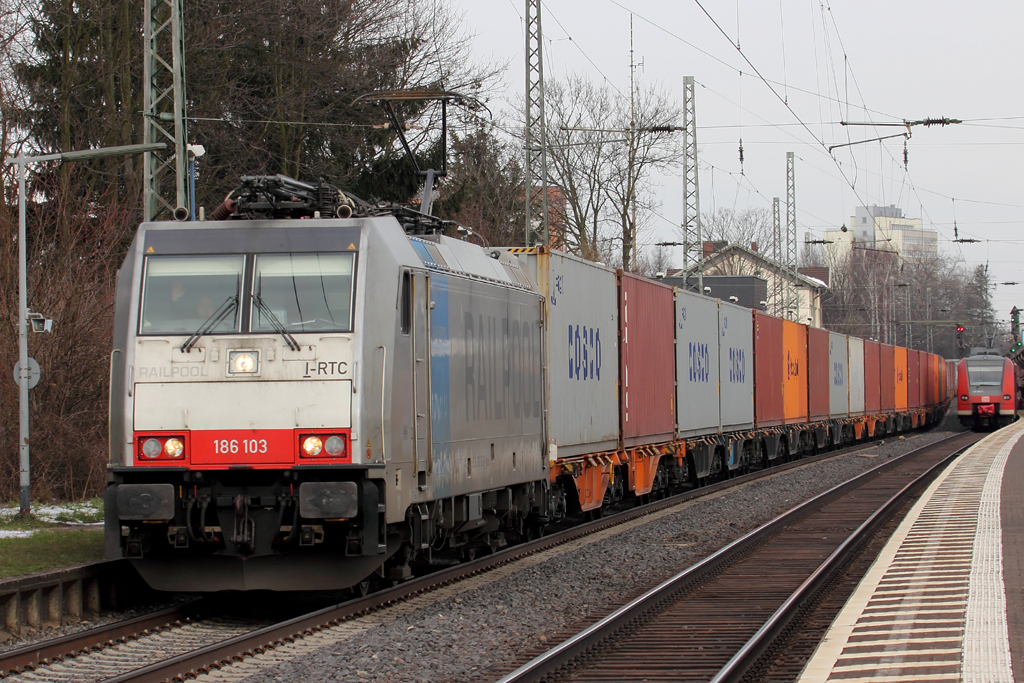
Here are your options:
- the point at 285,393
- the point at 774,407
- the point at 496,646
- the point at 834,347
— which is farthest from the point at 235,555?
the point at 834,347

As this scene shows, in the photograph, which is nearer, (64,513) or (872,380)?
(64,513)

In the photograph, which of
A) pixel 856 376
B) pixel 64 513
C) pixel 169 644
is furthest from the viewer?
pixel 856 376

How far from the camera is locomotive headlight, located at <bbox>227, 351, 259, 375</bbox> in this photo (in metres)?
9.03

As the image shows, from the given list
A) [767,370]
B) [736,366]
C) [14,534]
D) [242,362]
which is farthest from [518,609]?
[767,370]

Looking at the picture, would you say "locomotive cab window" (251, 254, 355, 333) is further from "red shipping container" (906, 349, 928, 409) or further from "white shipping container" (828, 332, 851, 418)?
"red shipping container" (906, 349, 928, 409)

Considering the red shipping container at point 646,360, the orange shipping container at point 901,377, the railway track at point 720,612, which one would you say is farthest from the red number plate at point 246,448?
the orange shipping container at point 901,377

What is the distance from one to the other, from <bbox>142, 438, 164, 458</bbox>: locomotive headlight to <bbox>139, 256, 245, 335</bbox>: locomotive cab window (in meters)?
0.83

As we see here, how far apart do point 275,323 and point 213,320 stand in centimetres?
50

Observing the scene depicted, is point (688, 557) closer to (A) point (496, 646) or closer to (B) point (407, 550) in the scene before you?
(B) point (407, 550)

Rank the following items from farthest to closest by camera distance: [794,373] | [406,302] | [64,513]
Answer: [794,373] < [64,513] < [406,302]

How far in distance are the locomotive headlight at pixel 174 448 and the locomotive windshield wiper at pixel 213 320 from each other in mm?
684

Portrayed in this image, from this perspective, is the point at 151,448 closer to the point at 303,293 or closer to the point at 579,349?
the point at 303,293

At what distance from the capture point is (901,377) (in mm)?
48312

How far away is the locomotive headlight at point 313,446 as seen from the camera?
8.85 metres
